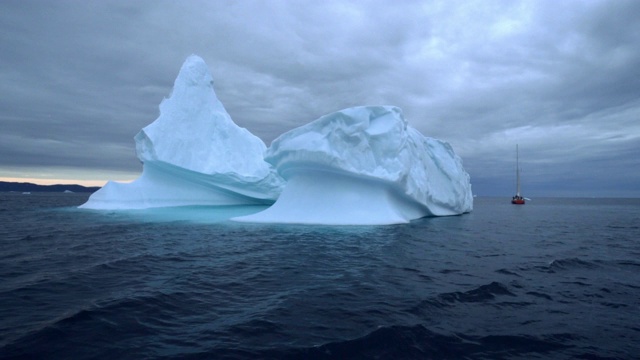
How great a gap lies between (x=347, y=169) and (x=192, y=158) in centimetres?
1318

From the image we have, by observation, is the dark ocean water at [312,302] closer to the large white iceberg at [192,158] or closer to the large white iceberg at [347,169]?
the large white iceberg at [347,169]

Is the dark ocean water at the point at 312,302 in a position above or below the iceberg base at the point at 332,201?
below

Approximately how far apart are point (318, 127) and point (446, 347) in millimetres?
14334

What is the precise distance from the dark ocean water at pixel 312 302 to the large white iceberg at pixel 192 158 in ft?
47.0

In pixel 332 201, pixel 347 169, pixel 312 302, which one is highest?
pixel 347 169

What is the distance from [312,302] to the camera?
212 inches

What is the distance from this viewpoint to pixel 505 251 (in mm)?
10523

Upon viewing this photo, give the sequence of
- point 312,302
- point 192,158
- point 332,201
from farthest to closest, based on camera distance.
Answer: point 192,158, point 332,201, point 312,302

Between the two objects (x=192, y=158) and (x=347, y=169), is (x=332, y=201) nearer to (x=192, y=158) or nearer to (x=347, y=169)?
(x=347, y=169)

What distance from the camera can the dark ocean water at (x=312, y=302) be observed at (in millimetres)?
3893

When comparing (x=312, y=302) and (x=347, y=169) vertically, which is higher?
(x=347, y=169)

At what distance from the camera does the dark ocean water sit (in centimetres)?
389

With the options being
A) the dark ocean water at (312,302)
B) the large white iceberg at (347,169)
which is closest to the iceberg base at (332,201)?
the large white iceberg at (347,169)

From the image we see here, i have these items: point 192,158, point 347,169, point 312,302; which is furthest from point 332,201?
point 192,158
